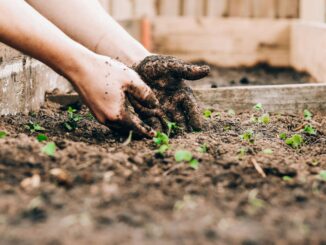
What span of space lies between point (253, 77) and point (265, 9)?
4.23ft

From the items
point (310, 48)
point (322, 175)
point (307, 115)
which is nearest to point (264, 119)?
point (307, 115)

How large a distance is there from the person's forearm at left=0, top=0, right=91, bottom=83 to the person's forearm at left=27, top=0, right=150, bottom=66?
515 millimetres

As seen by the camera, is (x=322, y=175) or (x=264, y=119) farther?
(x=264, y=119)

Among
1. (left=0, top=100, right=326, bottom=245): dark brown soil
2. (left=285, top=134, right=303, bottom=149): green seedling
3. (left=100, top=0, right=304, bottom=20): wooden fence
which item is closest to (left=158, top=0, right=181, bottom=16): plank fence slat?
(left=100, top=0, right=304, bottom=20): wooden fence

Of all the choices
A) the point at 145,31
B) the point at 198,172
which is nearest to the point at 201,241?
the point at 198,172

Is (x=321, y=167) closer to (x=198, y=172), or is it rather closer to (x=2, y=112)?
(x=198, y=172)

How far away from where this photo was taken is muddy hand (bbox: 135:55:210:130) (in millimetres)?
2252

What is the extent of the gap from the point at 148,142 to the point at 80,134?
0.32 m

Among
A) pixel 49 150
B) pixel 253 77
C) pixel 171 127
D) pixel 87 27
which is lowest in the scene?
pixel 253 77

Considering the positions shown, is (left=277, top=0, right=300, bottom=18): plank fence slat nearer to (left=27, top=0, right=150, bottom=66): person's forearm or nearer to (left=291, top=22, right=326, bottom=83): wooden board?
(left=291, top=22, right=326, bottom=83): wooden board

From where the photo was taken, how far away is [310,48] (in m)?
4.27

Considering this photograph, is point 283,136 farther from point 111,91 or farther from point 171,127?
point 111,91

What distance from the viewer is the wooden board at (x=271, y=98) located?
2.90 metres

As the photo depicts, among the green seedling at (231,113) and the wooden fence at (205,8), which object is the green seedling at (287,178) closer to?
the green seedling at (231,113)
